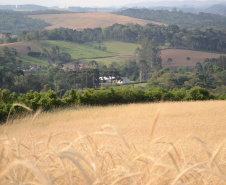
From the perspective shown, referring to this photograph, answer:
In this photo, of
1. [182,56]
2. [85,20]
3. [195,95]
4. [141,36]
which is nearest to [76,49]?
[141,36]

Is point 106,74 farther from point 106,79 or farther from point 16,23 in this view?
point 16,23

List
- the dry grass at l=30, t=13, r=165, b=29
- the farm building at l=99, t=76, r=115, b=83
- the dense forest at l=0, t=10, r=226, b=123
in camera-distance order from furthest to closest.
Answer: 1. the dry grass at l=30, t=13, r=165, b=29
2. the farm building at l=99, t=76, r=115, b=83
3. the dense forest at l=0, t=10, r=226, b=123

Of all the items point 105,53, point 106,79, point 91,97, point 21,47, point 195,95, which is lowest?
point 106,79

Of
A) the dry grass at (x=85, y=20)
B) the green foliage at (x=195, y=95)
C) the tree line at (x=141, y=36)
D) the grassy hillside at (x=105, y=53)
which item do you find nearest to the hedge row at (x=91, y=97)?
the green foliage at (x=195, y=95)

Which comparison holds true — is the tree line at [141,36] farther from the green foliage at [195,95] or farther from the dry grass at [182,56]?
the green foliage at [195,95]

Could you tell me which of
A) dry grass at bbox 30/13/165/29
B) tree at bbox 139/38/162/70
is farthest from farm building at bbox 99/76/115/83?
dry grass at bbox 30/13/165/29

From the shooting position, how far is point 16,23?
6575 inches

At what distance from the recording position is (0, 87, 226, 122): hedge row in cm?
1416

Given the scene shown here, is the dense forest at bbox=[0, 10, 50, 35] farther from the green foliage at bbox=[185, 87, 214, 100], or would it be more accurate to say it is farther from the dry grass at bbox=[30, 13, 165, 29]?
the green foliage at bbox=[185, 87, 214, 100]

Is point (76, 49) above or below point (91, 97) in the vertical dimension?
below

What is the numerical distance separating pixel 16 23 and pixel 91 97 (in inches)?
6552

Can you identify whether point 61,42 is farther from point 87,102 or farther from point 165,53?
point 87,102

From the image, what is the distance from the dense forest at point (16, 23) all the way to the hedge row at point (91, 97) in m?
145

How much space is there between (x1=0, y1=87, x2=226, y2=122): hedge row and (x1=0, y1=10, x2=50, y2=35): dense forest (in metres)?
145
